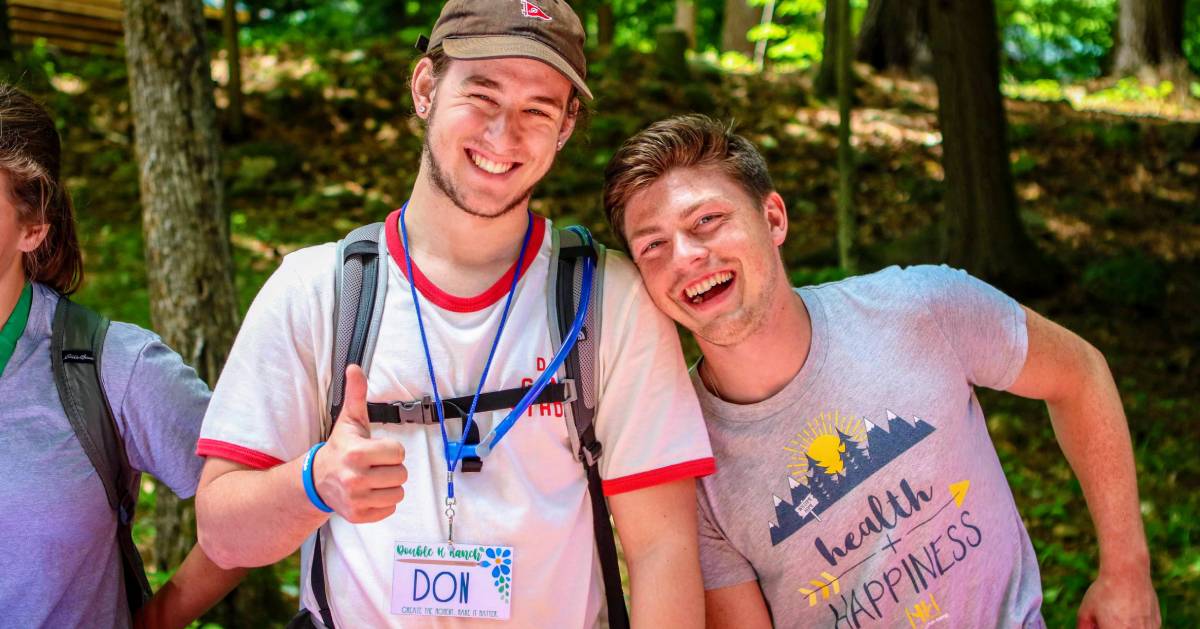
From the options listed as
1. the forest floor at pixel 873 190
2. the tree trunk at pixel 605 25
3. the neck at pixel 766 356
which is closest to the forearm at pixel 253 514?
the neck at pixel 766 356

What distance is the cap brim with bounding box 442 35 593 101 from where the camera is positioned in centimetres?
251

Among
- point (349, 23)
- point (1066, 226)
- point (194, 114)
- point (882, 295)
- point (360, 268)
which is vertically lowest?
point (1066, 226)

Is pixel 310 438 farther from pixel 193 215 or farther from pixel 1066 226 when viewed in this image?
pixel 1066 226

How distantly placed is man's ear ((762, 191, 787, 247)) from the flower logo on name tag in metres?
1.15

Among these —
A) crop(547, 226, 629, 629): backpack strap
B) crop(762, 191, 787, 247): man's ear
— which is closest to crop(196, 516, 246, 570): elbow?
crop(547, 226, 629, 629): backpack strap

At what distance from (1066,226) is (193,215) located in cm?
761

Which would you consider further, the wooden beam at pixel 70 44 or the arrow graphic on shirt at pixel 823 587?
the wooden beam at pixel 70 44

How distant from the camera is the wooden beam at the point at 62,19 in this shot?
13164 millimetres

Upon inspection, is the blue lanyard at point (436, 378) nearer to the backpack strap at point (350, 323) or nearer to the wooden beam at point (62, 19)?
the backpack strap at point (350, 323)

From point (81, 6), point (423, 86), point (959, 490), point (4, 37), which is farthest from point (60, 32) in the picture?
point (959, 490)

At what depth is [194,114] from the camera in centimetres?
416

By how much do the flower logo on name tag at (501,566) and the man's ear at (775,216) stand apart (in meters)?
1.15

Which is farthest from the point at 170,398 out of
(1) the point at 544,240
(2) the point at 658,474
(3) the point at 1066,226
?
(3) the point at 1066,226

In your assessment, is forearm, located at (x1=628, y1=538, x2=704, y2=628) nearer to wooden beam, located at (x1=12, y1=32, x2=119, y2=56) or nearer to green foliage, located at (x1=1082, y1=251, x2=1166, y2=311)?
green foliage, located at (x1=1082, y1=251, x2=1166, y2=311)
